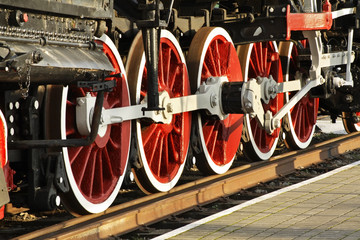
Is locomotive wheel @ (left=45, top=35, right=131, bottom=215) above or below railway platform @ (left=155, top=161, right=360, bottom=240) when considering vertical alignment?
above

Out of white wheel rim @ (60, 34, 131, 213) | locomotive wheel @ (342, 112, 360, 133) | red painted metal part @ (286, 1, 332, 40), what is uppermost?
red painted metal part @ (286, 1, 332, 40)

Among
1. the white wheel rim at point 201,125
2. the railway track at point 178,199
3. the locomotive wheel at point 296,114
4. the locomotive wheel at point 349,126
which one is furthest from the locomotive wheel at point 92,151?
the locomotive wheel at point 349,126

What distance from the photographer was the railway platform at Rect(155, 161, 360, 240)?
5406mm

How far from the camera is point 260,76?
28.5 ft

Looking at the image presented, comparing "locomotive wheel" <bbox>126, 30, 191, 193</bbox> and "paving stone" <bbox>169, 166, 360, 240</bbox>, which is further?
"locomotive wheel" <bbox>126, 30, 191, 193</bbox>

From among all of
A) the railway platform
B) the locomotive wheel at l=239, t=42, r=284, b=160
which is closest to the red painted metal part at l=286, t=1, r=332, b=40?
the locomotive wheel at l=239, t=42, r=284, b=160

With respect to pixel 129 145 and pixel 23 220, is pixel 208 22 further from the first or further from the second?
pixel 23 220

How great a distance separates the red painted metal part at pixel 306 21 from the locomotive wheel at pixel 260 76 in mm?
548

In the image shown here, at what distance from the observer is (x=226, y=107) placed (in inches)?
294

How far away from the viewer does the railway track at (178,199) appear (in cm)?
529

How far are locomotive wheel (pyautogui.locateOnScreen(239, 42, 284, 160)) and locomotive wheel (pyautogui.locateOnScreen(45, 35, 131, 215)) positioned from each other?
2.27m

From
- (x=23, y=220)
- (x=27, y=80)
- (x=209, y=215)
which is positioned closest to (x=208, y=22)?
(x=209, y=215)

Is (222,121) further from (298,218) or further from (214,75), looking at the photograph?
(298,218)

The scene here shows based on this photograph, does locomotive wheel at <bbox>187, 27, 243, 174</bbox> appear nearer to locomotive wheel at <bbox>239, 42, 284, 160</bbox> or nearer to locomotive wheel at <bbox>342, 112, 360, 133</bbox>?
locomotive wheel at <bbox>239, 42, 284, 160</bbox>
